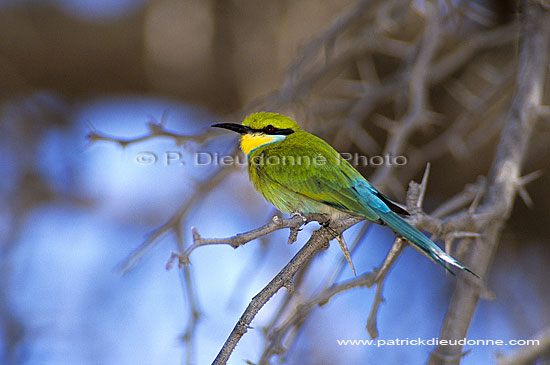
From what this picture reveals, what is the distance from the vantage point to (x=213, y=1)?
13.5 ft

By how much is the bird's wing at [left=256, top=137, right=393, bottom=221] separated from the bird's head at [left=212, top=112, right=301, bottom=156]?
0.17 meters

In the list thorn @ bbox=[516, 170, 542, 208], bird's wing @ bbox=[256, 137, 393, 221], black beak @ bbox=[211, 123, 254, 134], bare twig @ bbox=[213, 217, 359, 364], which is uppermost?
black beak @ bbox=[211, 123, 254, 134]

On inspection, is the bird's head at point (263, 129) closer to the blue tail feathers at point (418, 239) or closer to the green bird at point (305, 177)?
the green bird at point (305, 177)

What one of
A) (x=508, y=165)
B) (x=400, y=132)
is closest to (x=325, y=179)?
(x=400, y=132)

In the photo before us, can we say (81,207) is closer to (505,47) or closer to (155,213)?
(155,213)

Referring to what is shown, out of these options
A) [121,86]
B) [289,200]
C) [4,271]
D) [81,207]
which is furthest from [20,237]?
[289,200]

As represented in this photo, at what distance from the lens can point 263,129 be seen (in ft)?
9.96

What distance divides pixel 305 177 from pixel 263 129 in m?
0.53

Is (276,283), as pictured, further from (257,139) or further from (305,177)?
(257,139)

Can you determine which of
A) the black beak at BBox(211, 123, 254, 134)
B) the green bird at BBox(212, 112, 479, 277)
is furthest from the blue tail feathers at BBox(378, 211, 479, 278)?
the black beak at BBox(211, 123, 254, 134)

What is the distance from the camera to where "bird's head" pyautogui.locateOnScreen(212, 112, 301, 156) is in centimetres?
299

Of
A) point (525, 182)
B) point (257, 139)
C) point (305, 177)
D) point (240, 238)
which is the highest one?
point (257, 139)

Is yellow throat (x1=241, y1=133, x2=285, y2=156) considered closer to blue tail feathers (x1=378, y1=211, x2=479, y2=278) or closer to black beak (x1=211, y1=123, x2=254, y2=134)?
black beak (x1=211, y1=123, x2=254, y2=134)

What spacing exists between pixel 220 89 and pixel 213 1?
0.64 meters
